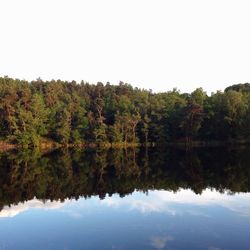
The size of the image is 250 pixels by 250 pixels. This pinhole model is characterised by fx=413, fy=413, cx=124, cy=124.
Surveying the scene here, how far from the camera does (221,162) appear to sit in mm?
47281

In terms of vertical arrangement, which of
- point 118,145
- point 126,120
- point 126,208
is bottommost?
point 126,208

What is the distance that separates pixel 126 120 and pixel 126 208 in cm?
5624

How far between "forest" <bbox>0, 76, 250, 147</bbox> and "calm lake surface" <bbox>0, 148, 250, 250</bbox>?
35.3 meters

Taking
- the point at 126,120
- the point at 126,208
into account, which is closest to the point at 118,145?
the point at 126,120

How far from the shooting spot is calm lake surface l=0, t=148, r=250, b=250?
58.4 ft

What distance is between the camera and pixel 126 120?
3189 inches

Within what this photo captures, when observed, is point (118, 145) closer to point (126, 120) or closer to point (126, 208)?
point (126, 120)

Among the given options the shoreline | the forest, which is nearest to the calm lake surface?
the shoreline

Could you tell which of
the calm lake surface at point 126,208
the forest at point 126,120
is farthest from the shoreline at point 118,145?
the calm lake surface at point 126,208

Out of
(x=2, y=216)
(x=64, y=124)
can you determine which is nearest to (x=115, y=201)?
(x=2, y=216)

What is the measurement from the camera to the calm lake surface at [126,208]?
17812 millimetres

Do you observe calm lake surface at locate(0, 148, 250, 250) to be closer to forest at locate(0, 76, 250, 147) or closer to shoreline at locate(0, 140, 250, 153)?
shoreline at locate(0, 140, 250, 153)

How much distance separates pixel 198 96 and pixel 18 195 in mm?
59246

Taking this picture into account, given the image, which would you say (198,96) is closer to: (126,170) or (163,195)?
(126,170)
